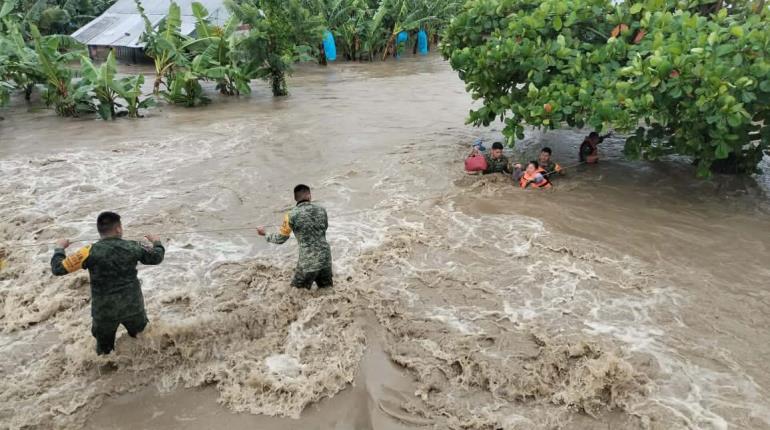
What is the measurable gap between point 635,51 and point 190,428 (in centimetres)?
680

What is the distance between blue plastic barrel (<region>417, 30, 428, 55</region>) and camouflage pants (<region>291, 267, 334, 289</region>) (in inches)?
844

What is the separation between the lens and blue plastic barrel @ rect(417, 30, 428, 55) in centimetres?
2497

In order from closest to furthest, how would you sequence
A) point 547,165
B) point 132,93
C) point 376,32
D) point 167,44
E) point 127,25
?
point 547,165, point 132,93, point 167,44, point 127,25, point 376,32

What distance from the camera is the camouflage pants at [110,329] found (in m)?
4.26

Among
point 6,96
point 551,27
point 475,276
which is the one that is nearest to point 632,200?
point 551,27

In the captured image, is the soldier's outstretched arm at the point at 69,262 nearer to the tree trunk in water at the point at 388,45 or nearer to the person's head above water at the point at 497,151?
the person's head above water at the point at 497,151

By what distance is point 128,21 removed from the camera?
68.7 ft

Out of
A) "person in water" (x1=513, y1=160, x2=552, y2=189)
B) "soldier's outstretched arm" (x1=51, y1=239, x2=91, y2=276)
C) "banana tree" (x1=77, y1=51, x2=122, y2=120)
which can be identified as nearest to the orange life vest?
"person in water" (x1=513, y1=160, x2=552, y2=189)

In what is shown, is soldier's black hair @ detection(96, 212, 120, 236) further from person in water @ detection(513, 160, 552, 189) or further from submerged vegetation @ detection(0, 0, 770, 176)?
person in water @ detection(513, 160, 552, 189)

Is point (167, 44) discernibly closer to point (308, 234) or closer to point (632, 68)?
point (308, 234)

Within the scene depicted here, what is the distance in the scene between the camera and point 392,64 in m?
22.2

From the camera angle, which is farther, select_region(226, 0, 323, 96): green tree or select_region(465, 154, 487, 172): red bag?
select_region(226, 0, 323, 96): green tree

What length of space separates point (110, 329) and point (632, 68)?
20.4ft

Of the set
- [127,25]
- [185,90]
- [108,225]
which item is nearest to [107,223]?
[108,225]
